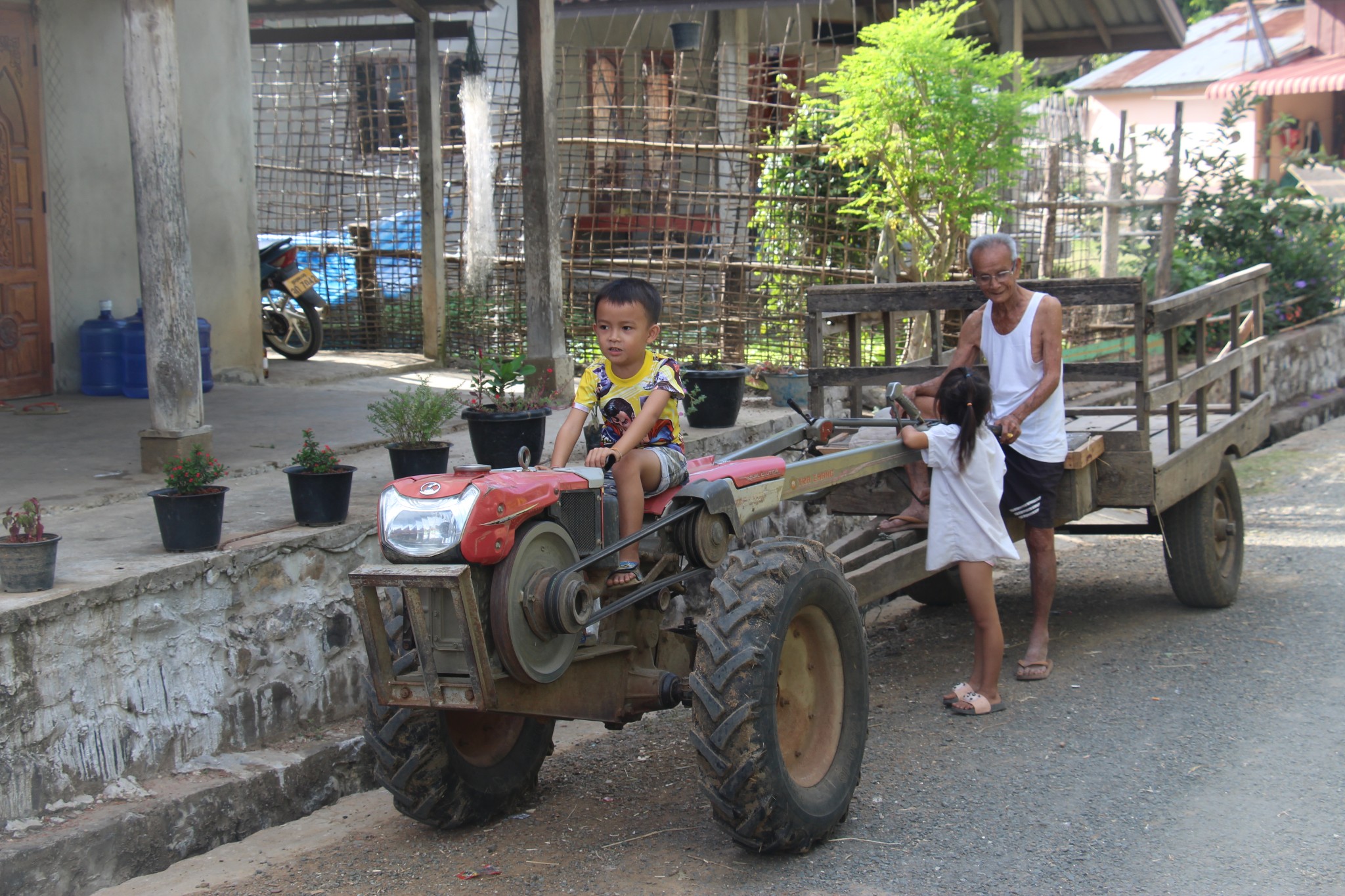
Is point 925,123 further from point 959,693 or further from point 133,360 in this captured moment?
point 133,360

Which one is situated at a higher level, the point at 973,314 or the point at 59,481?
the point at 973,314

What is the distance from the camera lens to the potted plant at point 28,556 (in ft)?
12.9

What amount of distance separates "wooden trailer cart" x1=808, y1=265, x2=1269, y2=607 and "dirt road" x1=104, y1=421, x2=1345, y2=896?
54 centimetres

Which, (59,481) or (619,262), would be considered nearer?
(59,481)

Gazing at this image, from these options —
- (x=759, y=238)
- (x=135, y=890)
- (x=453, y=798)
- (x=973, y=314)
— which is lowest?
(x=135, y=890)

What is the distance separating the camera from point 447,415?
6188mm

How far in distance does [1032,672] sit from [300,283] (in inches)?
314

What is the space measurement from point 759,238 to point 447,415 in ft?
17.2

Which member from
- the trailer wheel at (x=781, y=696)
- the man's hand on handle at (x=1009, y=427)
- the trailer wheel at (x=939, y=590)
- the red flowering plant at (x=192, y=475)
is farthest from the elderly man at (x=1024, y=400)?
the red flowering plant at (x=192, y=475)

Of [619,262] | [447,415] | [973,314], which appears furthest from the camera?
[619,262]

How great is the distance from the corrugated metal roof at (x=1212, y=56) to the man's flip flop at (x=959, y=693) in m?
25.6

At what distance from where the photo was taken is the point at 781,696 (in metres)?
3.92

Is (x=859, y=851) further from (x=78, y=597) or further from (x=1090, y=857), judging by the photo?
(x=78, y=597)

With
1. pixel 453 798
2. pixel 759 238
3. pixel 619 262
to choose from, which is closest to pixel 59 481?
pixel 453 798
